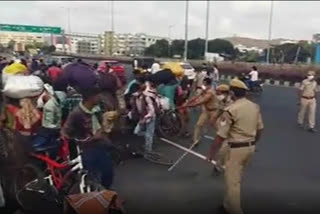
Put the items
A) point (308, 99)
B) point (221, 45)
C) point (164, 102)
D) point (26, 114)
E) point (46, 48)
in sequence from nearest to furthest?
point (26, 114)
point (221, 45)
point (164, 102)
point (308, 99)
point (46, 48)

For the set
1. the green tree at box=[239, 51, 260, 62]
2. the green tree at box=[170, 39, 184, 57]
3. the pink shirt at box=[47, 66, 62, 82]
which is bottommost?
the pink shirt at box=[47, 66, 62, 82]

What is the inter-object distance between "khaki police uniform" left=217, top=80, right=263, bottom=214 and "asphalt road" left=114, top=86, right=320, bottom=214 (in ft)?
1.30

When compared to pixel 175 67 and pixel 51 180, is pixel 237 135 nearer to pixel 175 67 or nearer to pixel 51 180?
pixel 51 180

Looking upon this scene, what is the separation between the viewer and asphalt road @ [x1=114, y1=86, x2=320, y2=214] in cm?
532

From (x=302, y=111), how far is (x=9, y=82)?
6.22m

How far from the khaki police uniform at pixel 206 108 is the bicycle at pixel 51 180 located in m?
3.92

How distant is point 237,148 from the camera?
15.7 ft

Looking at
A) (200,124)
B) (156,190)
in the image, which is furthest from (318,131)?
(156,190)

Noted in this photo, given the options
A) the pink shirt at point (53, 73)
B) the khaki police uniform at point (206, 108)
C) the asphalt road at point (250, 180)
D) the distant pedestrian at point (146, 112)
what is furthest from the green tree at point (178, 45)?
the pink shirt at point (53, 73)

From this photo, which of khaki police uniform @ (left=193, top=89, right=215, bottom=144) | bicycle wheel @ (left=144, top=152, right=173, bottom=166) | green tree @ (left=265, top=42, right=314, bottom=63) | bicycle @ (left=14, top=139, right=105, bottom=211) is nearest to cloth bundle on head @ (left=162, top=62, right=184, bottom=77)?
khaki police uniform @ (left=193, top=89, right=215, bottom=144)

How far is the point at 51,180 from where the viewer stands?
4852 millimetres

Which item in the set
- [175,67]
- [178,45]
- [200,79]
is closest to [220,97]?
[178,45]

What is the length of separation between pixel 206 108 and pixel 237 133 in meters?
3.98

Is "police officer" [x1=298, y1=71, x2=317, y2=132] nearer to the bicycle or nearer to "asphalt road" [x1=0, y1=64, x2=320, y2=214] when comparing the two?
"asphalt road" [x1=0, y1=64, x2=320, y2=214]
